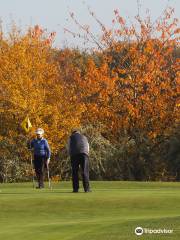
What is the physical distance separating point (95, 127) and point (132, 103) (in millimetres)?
4808

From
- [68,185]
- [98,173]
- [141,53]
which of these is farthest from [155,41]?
[68,185]

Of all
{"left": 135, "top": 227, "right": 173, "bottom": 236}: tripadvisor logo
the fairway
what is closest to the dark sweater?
the fairway

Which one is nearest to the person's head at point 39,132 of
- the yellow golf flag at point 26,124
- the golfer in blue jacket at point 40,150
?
the golfer in blue jacket at point 40,150

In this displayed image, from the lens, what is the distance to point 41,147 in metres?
26.1

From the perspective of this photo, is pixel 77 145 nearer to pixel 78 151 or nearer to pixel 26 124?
pixel 78 151

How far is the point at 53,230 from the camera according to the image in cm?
1510

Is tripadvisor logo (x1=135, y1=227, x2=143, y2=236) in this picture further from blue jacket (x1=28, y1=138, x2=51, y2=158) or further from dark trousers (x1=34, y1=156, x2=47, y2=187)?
dark trousers (x1=34, y1=156, x2=47, y2=187)

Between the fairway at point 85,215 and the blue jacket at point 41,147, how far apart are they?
3988mm

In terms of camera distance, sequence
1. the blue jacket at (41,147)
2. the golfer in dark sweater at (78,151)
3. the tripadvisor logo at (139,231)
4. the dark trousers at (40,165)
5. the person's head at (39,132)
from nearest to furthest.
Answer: the tripadvisor logo at (139,231) < the golfer in dark sweater at (78,151) < the person's head at (39,132) < the blue jacket at (41,147) < the dark trousers at (40,165)

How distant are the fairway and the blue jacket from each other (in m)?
3.99

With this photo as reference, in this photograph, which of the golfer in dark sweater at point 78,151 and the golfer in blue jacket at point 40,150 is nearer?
the golfer in dark sweater at point 78,151

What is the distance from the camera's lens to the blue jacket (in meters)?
26.0

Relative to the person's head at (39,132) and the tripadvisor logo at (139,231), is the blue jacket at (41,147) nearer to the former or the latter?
the person's head at (39,132)

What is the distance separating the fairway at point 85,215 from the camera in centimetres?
1454
